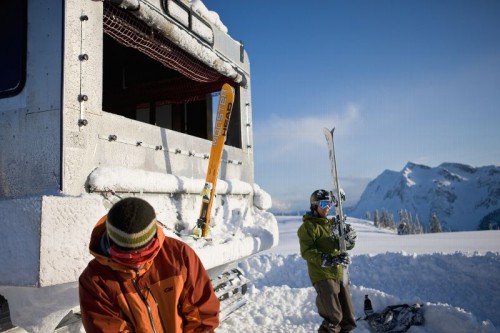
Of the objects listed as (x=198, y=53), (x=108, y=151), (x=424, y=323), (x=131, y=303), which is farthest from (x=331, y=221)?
(x=131, y=303)

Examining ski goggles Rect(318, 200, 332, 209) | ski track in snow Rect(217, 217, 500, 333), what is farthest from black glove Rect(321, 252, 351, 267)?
ski track in snow Rect(217, 217, 500, 333)

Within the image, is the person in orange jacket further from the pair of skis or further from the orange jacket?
the pair of skis

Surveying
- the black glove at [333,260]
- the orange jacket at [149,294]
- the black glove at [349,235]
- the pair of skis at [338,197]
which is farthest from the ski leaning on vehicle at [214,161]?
the black glove at [349,235]

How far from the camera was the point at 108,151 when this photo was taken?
2658mm

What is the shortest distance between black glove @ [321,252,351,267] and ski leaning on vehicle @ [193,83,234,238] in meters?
1.92

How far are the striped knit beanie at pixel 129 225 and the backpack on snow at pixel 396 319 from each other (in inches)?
198

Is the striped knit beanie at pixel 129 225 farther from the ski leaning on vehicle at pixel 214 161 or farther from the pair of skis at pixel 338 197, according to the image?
the pair of skis at pixel 338 197

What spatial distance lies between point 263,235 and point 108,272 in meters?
2.76

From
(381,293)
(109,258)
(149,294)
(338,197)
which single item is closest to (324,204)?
(338,197)

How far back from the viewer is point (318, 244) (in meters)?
4.91

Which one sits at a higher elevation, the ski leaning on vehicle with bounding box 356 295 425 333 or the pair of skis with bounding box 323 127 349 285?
the pair of skis with bounding box 323 127 349 285

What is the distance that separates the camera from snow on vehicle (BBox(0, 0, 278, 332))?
185cm

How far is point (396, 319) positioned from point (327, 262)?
194cm

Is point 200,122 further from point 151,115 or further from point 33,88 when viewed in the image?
point 33,88
